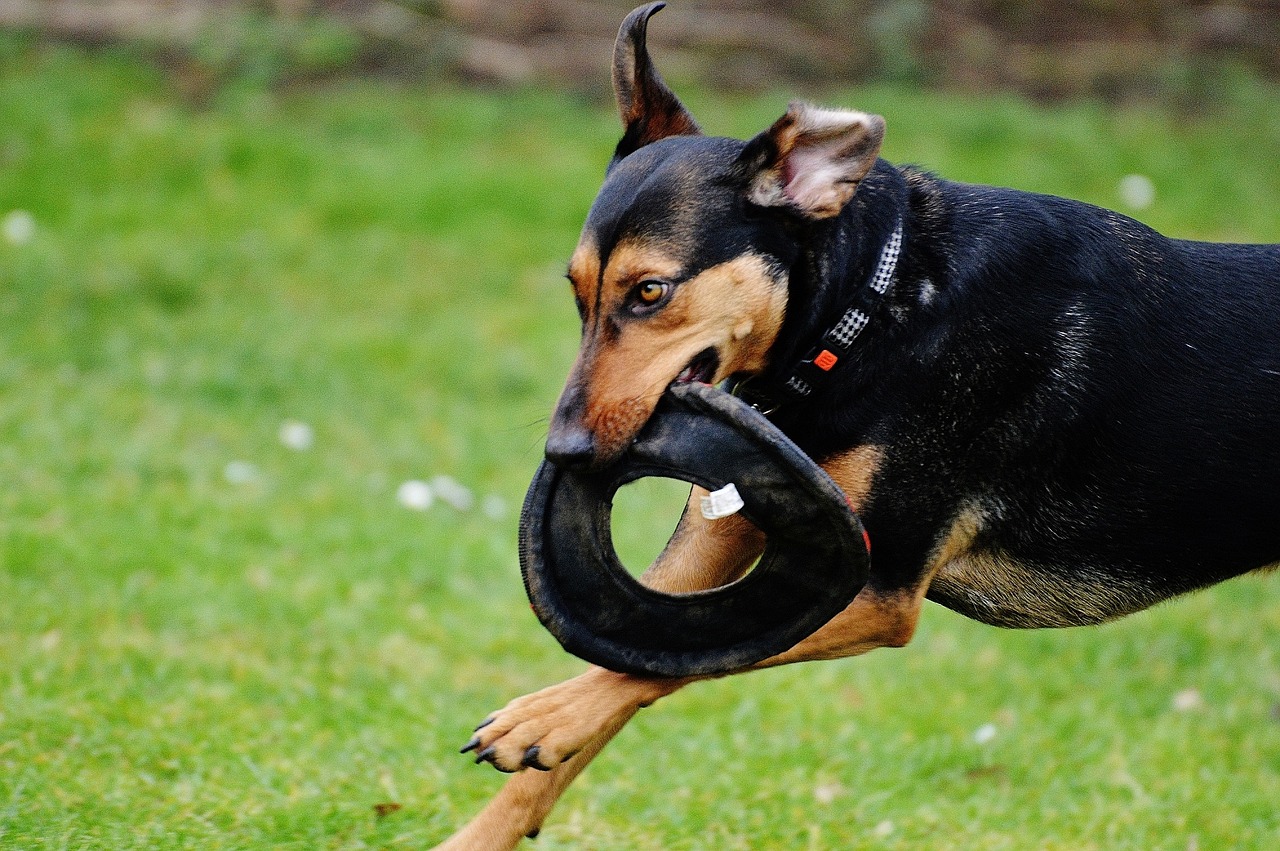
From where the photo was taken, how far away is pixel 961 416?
4.03m

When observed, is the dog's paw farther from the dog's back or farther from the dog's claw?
the dog's back

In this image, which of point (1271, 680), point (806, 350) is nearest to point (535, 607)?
point (806, 350)

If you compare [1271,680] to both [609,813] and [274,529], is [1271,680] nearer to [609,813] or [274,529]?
[609,813]

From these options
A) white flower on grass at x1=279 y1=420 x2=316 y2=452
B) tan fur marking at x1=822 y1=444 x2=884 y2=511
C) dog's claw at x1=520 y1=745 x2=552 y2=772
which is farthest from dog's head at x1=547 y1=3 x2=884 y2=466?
white flower on grass at x1=279 y1=420 x2=316 y2=452

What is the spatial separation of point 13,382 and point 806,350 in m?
6.41

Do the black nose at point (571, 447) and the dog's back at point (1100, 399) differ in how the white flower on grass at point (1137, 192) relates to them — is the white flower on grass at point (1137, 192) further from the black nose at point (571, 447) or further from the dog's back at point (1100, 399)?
the black nose at point (571, 447)

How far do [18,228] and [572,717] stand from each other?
8.55 metres

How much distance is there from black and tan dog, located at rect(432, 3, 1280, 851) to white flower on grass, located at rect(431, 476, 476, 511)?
3.87m

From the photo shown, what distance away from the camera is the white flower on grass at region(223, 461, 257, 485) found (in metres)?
7.89

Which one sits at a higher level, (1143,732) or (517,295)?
(1143,732)

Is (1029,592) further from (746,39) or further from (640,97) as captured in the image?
(746,39)

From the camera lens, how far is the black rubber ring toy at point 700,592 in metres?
3.75

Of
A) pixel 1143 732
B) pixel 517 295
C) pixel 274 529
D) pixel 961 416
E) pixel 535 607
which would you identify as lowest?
pixel 517 295

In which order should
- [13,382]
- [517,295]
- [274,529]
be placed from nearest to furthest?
[274,529] → [13,382] → [517,295]
